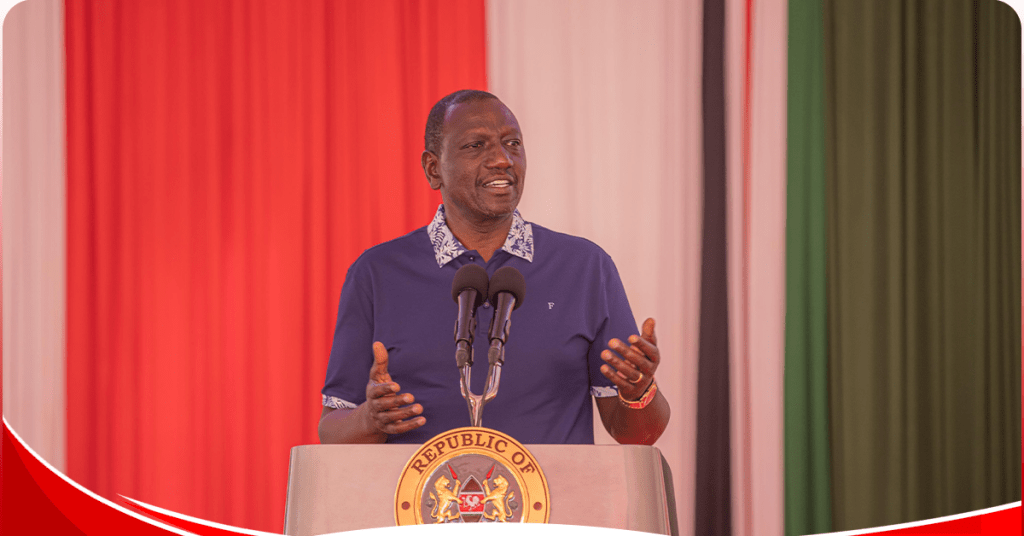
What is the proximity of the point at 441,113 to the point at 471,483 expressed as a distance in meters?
1.14

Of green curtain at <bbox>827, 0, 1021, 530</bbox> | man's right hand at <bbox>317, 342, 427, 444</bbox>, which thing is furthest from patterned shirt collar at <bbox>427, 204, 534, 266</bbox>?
green curtain at <bbox>827, 0, 1021, 530</bbox>

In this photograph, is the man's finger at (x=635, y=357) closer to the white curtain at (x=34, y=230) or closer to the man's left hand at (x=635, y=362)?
the man's left hand at (x=635, y=362)

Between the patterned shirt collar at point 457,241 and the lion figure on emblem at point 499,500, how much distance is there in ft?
2.96

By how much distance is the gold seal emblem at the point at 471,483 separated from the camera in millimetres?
1168

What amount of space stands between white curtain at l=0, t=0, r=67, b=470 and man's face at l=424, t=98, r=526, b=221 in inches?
70.5

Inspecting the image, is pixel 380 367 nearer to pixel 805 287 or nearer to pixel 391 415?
pixel 391 415

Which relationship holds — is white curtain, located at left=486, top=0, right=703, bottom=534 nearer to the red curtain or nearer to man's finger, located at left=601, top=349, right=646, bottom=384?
the red curtain

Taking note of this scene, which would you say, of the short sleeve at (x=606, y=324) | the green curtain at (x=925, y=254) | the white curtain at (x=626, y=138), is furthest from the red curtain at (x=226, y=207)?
the green curtain at (x=925, y=254)

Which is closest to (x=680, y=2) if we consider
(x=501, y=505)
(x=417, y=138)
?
(x=417, y=138)

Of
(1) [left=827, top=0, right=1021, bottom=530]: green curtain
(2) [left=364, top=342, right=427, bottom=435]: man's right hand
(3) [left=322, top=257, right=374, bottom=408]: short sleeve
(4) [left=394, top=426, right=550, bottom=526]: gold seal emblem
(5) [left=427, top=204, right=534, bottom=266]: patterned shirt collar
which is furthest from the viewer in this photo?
(1) [left=827, top=0, right=1021, bottom=530]: green curtain

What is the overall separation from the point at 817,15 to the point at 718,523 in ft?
6.03

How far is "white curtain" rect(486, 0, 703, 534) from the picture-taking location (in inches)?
117

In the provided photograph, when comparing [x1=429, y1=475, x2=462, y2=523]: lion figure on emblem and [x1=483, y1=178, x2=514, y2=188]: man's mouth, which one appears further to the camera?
[x1=483, y1=178, x2=514, y2=188]: man's mouth

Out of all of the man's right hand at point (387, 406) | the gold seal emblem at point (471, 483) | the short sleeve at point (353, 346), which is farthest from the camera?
the short sleeve at point (353, 346)
